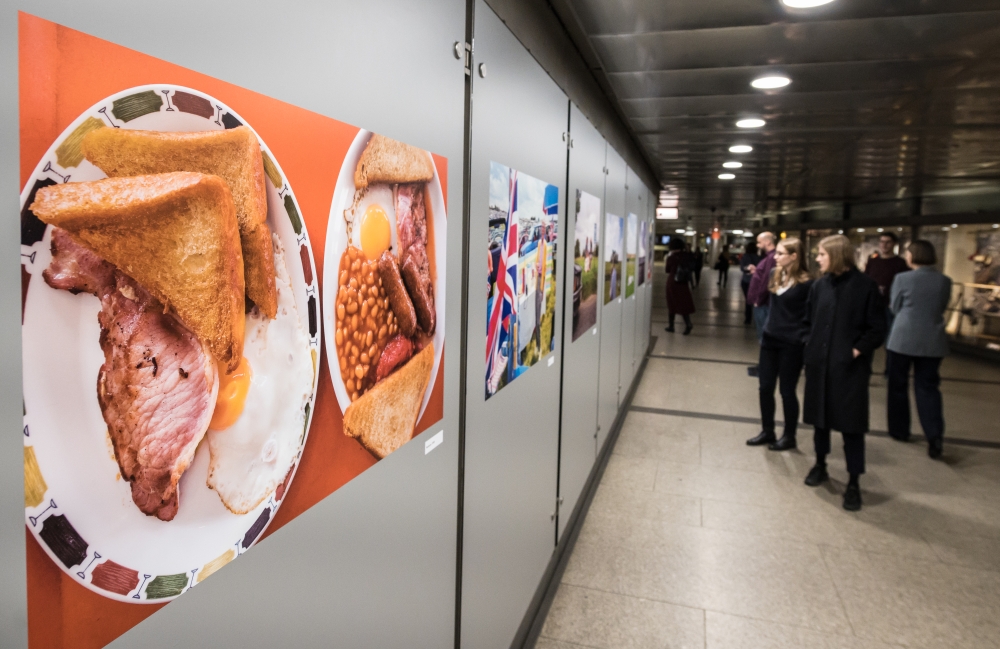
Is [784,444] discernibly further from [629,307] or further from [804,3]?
[804,3]

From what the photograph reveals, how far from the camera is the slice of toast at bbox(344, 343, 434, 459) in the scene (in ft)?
4.11

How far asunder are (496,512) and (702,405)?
496cm

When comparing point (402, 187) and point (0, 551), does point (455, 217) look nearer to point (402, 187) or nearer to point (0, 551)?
point (402, 187)

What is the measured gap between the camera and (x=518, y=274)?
233 centimetres

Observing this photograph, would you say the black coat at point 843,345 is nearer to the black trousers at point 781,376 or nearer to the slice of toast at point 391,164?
the black trousers at point 781,376

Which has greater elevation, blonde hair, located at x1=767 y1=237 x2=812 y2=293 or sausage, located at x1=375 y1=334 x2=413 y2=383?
blonde hair, located at x1=767 y1=237 x2=812 y2=293

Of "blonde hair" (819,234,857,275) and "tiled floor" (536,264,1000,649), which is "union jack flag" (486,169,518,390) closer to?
"tiled floor" (536,264,1000,649)

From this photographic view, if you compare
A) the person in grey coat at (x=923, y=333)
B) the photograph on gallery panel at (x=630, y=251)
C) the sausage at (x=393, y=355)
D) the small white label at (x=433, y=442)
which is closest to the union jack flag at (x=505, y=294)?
the small white label at (x=433, y=442)

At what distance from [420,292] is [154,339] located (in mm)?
786

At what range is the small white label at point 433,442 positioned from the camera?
159cm

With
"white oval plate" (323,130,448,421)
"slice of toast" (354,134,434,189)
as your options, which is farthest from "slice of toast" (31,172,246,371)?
"slice of toast" (354,134,434,189)

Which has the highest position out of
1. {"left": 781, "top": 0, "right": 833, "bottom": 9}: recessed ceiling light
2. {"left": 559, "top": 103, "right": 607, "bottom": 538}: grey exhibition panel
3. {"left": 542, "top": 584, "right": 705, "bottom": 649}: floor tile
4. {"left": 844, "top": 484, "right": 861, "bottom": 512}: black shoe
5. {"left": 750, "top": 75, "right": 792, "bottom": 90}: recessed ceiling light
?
{"left": 750, "top": 75, "right": 792, "bottom": 90}: recessed ceiling light

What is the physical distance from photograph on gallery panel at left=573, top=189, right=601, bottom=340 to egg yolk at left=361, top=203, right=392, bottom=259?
2.06m

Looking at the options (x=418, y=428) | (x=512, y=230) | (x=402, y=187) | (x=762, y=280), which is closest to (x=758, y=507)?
(x=762, y=280)
